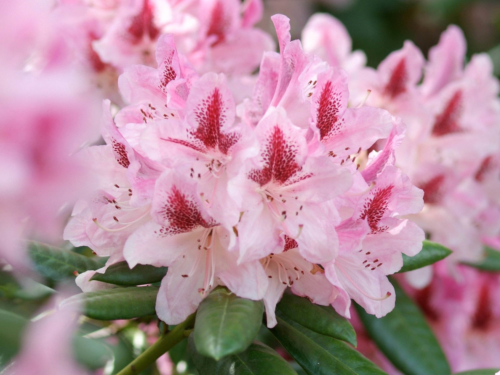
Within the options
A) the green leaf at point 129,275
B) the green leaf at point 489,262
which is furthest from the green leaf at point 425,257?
the green leaf at point 489,262

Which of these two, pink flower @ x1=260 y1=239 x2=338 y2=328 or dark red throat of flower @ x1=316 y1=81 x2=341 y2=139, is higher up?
dark red throat of flower @ x1=316 y1=81 x2=341 y2=139

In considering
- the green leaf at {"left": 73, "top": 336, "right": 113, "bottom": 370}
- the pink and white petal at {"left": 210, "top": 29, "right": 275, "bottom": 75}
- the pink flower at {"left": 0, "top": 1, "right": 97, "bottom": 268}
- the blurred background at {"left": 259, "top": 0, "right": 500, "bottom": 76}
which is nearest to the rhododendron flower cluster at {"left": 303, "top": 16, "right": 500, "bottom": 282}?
the pink and white petal at {"left": 210, "top": 29, "right": 275, "bottom": 75}

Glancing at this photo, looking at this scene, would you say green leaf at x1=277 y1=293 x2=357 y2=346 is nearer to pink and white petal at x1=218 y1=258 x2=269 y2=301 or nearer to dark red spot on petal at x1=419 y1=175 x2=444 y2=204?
pink and white petal at x1=218 y1=258 x2=269 y2=301

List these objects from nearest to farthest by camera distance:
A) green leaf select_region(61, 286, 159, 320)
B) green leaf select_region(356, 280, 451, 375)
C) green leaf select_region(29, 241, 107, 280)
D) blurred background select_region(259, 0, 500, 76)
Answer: green leaf select_region(61, 286, 159, 320)
green leaf select_region(29, 241, 107, 280)
green leaf select_region(356, 280, 451, 375)
blurred background select_region(259, 0, 500, 76)

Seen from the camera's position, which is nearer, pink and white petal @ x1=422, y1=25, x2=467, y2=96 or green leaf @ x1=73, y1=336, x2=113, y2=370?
green leaf @ x1=73, y1=336, x2=113, y2=370

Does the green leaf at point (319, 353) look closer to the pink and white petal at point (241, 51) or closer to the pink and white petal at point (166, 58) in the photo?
the pink and white petal at point (166, 58)
